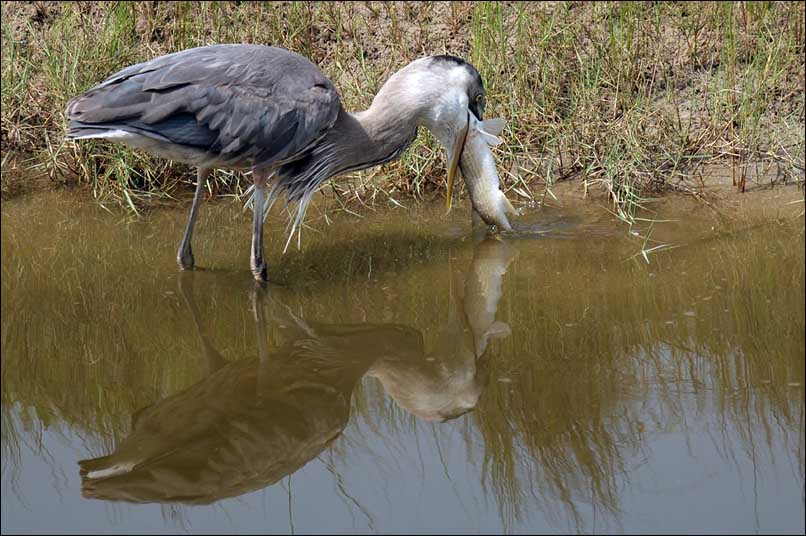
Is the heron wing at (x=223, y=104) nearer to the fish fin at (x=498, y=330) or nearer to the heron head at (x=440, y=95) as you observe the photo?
the heron head at (x=440, y=95)

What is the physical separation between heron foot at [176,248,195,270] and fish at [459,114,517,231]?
1.56 meters

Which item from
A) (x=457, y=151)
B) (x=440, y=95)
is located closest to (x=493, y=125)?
(x=457, y=151)

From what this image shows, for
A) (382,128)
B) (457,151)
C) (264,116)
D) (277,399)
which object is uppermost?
(264,116)

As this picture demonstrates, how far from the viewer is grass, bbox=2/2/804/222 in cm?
688

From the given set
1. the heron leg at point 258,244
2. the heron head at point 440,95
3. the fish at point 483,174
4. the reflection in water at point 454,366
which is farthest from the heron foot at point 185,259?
the fish at point 483,174

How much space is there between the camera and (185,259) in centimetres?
588

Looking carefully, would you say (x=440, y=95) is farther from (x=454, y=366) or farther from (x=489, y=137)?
(x=454, y=366)

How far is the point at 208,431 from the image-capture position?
430cm

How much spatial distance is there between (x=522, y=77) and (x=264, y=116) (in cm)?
227

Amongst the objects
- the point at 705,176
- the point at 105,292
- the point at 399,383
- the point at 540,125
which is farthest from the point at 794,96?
the point at 105,292

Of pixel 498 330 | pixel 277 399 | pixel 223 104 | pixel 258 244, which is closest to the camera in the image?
pixel 277 399

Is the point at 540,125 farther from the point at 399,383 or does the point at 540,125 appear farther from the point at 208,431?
the point at 208,431

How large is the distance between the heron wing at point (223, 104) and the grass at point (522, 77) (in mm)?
1221

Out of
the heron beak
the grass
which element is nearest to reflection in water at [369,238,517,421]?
the heron beak
